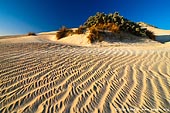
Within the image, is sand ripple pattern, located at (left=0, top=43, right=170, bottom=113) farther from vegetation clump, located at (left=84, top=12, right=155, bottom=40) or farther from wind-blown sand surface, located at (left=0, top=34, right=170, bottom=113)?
vegetation clump, located at (left=84, top=12, right=155, bottom=40)

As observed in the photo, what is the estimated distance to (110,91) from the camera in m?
4.28

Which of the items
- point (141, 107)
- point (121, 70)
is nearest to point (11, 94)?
point (141, 107)

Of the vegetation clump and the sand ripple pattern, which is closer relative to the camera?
the sand ripple pattern

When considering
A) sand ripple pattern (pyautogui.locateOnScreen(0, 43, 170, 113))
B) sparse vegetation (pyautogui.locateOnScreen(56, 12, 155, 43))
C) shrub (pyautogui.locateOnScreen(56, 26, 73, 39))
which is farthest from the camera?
shrub (pyautogui.locateOnScreen(56, 26, 73, 39))

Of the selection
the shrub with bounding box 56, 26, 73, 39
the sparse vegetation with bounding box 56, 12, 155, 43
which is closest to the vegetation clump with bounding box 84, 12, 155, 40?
the sparse vegetation with bounding box 56, 12, 155, 43

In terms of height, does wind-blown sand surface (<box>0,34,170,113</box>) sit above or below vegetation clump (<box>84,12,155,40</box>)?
below

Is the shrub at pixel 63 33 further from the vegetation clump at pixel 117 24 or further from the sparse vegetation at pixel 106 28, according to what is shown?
the vegetation clump at pixel 117 24

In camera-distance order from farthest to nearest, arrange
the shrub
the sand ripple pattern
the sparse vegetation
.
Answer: the shrub < the sparse vegetation < the sand ripple pattern

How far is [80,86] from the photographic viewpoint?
4551 millimetres

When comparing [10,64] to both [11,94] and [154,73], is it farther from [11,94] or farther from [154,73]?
[154,73]

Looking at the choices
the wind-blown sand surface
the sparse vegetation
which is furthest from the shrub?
the wind-blown sand surface

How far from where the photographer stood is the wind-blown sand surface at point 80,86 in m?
3.64

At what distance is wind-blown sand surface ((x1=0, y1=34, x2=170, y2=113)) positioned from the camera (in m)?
3.64

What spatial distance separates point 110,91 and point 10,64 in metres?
3.10
